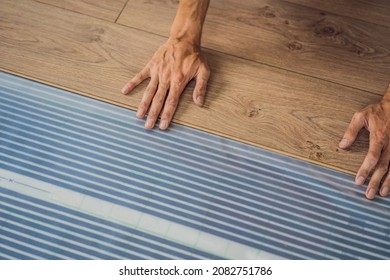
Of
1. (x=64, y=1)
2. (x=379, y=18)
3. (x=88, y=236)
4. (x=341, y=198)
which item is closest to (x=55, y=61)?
(x=64, y=1)

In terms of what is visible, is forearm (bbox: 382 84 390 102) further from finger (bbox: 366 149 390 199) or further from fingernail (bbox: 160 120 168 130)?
fingernail (bbox: 160 120 168 130)

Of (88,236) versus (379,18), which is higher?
(379,18)

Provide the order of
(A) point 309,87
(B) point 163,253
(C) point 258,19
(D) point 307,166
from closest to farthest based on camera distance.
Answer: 1. (B) point 163,253
2. (D) point 307,166
3. (A) point 309,87
4. (C) point 258,19

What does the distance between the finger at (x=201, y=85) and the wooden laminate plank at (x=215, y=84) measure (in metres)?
0.03

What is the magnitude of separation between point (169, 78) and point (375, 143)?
633mm

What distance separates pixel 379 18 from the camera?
4.85ft

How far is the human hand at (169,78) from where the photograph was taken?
4.06ft

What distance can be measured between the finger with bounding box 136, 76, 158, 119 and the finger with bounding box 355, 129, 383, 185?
64 centimetres

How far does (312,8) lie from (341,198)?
72cm

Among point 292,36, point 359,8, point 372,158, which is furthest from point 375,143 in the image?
point 359,8

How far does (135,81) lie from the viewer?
128 centimetres

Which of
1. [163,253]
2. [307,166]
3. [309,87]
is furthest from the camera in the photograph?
[309,87]

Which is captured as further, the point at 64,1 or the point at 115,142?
the point at 64,1

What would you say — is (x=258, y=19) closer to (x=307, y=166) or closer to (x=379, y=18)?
(x=379, y=18)
